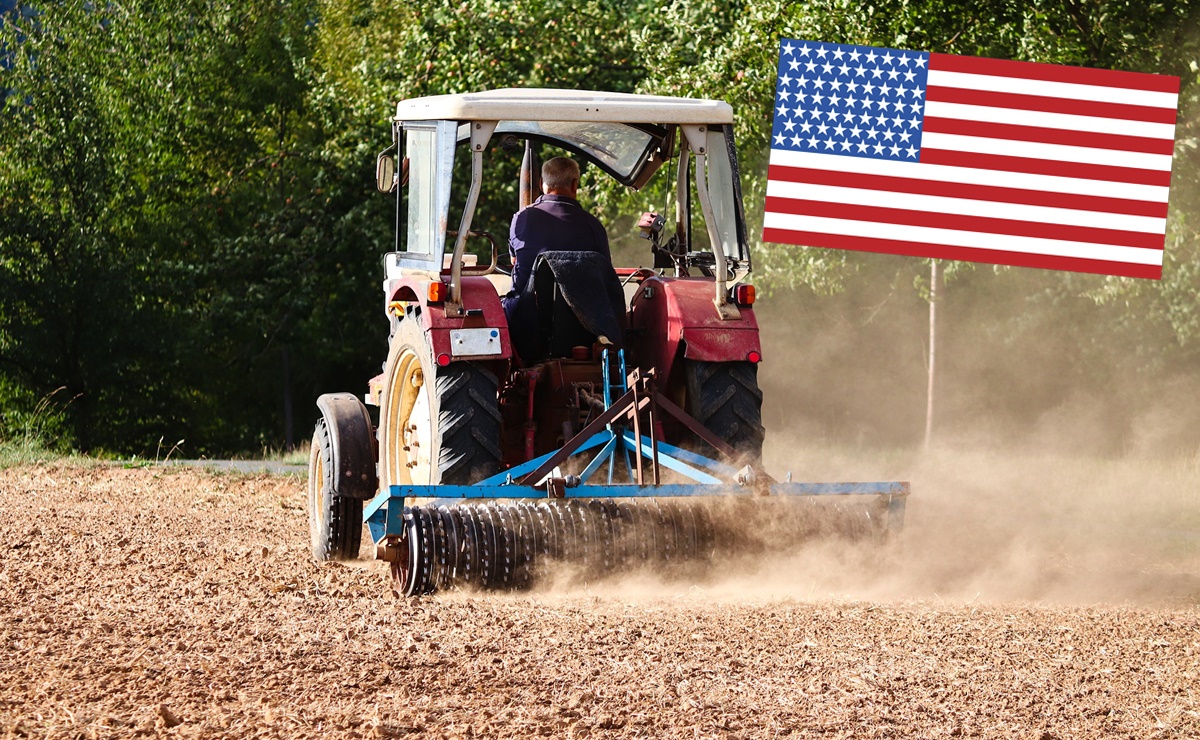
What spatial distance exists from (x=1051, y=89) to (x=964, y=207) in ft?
3.85

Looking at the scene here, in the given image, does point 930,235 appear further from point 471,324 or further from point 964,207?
point 471,324

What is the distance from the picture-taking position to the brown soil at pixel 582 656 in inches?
188

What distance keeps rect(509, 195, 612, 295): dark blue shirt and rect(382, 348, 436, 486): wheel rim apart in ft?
2.25

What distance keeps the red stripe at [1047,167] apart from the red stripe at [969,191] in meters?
0.17

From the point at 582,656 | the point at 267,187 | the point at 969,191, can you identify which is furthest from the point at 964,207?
the point at 267,187

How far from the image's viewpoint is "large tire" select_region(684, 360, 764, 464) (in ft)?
24.0

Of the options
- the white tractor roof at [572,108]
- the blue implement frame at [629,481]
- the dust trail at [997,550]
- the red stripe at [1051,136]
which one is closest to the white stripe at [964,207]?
the red stripe at [1051,136]

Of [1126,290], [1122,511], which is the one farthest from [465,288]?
[1126,290]

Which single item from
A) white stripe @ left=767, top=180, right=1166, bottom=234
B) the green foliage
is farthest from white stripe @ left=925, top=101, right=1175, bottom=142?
the green foliage

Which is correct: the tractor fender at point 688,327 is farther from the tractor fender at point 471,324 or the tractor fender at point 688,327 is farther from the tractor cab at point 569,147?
the tractor fender at point 471,324

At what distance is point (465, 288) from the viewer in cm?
716

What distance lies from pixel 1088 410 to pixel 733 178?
19172 mm

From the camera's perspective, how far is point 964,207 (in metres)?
12.7

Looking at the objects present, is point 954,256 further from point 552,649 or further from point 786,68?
point 552,649
